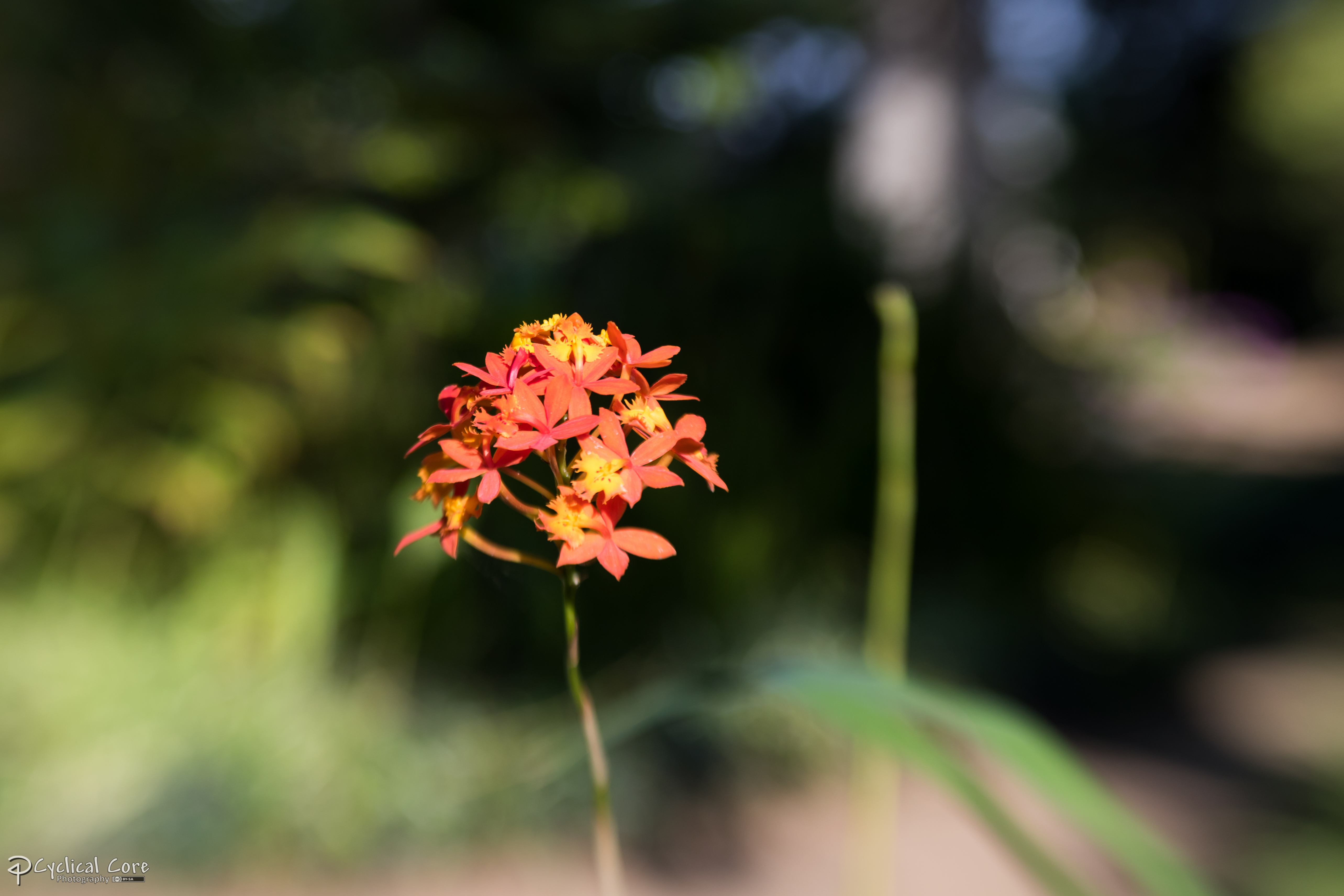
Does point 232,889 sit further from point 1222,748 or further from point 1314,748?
point 1314,748

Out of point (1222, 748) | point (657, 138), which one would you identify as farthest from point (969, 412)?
point (657, 138)

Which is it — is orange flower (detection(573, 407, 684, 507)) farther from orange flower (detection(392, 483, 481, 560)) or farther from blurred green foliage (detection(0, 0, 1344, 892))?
blurred green foliage (detection(0, 0, 1344, 892))

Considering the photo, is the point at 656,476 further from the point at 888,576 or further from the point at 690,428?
the point at 888,576

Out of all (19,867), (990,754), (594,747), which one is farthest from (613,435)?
(19,867)

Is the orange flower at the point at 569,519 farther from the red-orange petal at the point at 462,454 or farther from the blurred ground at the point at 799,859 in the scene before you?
the blurred ground at the point at 799,859

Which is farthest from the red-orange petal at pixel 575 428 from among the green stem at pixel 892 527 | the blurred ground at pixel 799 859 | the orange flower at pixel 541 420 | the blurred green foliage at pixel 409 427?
the blurred ground at pixel 799 859

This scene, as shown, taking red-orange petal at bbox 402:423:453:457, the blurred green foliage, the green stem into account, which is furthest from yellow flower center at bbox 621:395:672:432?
the blurred green foliage

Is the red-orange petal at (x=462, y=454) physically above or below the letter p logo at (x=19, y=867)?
above
